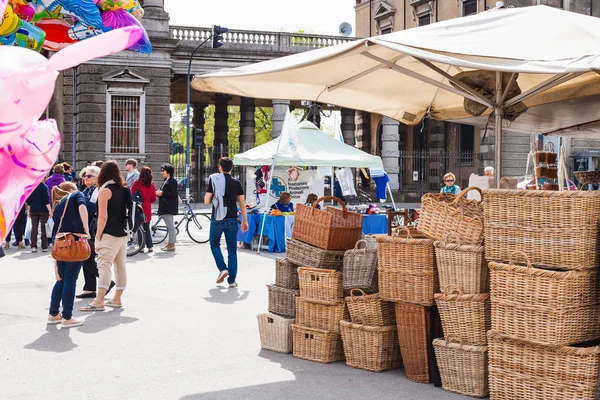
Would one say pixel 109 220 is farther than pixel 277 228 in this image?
No

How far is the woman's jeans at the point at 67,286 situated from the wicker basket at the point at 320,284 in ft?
9.25

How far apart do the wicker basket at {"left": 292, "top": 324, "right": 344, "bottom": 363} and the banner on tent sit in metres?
12.2

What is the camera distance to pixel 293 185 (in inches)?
797

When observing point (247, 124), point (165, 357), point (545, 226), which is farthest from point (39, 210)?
point (247, 124)

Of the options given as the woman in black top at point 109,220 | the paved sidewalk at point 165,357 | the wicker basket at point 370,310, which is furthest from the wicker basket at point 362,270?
the woman in black top at point 109,220

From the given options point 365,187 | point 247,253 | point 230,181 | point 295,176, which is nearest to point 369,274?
point 230,181

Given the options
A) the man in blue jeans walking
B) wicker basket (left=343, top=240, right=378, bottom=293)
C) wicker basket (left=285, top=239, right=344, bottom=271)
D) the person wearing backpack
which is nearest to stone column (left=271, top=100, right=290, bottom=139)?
the person wearing backpack

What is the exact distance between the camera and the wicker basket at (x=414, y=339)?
22.0 ft

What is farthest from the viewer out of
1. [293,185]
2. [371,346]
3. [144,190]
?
[293,185]

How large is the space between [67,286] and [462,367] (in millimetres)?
4597

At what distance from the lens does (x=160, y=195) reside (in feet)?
56.2

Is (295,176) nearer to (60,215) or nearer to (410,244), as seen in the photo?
(60,215)

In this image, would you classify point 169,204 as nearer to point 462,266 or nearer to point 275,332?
point 275,332

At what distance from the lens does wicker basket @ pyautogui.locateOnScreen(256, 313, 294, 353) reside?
7.70m
